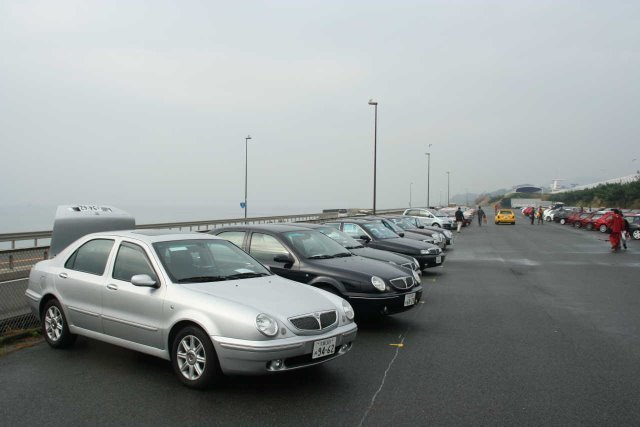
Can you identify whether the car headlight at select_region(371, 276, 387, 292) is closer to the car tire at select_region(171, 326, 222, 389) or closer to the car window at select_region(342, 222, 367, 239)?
the car tire at select_region(171, 326, 222, 389)

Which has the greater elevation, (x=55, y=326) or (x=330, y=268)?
(x=330, y=268)

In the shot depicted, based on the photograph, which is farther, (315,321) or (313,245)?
(313,245)

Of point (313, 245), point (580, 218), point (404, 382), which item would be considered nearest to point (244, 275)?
point (404, 382)

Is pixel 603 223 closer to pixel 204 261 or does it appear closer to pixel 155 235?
pixel 204 261

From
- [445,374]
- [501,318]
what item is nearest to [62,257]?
[445,374]

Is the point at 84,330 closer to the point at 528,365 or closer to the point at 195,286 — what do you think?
the point at 195,286

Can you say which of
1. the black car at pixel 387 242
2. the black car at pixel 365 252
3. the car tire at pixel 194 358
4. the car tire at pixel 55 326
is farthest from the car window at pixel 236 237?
the black car at pixel 387 242

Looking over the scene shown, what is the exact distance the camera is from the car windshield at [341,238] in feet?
34.6

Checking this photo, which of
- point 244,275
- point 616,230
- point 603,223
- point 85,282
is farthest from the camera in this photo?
point 603,223

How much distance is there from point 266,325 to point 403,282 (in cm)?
359

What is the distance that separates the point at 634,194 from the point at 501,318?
7458cm

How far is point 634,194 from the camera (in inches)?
2827

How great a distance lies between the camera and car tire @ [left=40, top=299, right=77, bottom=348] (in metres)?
6.23

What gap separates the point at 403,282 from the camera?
25.9 feet
